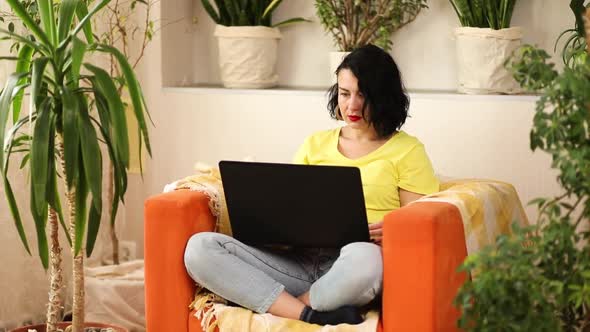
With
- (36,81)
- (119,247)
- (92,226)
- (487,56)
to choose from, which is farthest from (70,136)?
(119,247)

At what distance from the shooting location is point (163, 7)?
4.02 metres

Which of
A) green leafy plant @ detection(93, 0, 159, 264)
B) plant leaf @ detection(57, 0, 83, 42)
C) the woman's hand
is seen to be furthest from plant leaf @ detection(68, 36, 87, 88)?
green leafy plant @ detection(93, 0, 159, 264)

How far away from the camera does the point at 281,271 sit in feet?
9.67

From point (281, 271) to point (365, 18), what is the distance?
1197 millimetres

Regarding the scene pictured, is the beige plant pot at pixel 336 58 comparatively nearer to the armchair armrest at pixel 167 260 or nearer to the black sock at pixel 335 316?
the armchair armrest at pixel 167 260

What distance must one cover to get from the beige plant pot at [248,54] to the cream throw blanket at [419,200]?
2.79 feet

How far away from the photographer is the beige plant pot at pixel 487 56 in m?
3.48

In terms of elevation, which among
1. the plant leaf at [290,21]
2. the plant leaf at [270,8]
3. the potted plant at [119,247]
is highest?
the plant leaf at [270,8]

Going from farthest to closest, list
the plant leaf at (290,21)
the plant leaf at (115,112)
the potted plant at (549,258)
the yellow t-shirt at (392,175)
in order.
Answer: the plant leaf at (290,21)
the yellow t-shirt at (392,175)
the plant leaf at (115,112)
the potted plant at (549,258)

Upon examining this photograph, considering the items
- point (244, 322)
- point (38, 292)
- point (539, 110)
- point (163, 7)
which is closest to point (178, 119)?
point (163, 7)

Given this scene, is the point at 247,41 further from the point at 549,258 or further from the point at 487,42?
the point at 549,258

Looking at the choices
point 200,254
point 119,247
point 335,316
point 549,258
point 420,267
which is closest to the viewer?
point 549,258

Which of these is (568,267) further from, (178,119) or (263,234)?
(178,119)

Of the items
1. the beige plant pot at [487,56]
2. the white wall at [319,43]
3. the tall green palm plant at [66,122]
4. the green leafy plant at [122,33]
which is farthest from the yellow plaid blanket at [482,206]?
the green leafy plant at [122,33]
